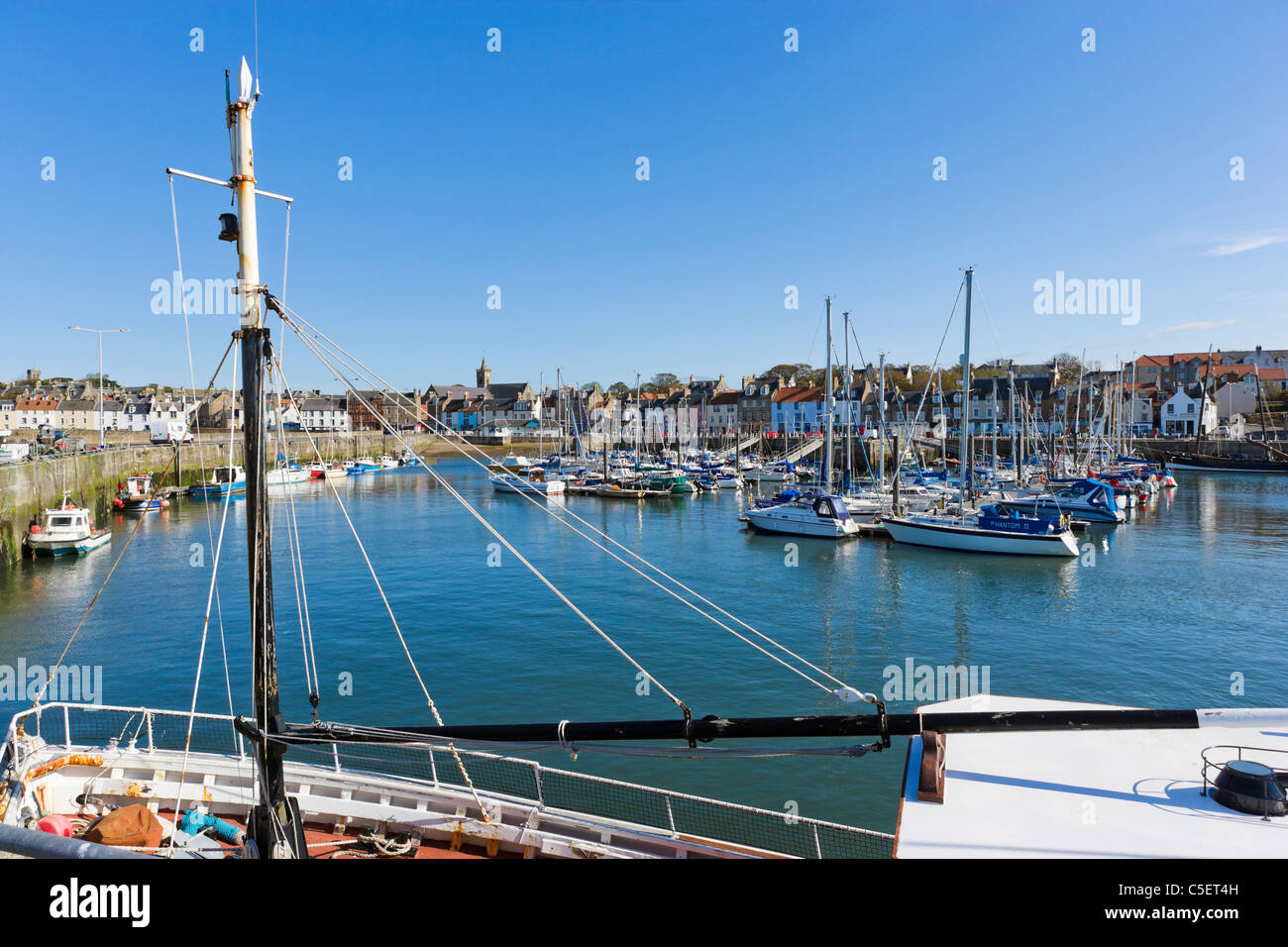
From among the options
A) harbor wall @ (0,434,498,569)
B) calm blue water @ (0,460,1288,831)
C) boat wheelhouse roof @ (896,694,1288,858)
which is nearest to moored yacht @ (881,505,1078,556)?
calm blue water @ (0,460,1288,831)

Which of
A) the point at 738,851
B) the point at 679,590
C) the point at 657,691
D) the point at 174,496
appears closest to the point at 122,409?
the point at 174,496

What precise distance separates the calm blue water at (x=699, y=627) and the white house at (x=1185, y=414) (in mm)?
72454

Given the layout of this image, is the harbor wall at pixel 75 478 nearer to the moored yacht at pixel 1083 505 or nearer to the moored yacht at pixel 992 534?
the moored yacht at pixel 992 534

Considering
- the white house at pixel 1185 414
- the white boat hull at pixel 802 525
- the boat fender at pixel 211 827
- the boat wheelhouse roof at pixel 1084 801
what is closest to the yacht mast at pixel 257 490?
the boat fender at pixel 211 827

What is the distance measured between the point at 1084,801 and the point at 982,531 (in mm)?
31603

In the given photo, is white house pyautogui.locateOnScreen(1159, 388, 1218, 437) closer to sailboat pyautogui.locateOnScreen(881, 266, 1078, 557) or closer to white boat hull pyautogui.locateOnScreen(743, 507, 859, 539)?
sailboat pyautogui.locateOnScreen(881, 266, 1078, 557)

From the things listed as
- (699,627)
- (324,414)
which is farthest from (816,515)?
(324,414)

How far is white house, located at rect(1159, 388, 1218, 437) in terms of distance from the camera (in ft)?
337

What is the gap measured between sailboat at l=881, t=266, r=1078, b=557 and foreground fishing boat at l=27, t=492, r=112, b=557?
38.9 m

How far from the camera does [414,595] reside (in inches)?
1132

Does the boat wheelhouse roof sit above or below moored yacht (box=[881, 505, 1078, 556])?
above

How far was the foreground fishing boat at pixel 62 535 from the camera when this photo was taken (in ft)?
117
